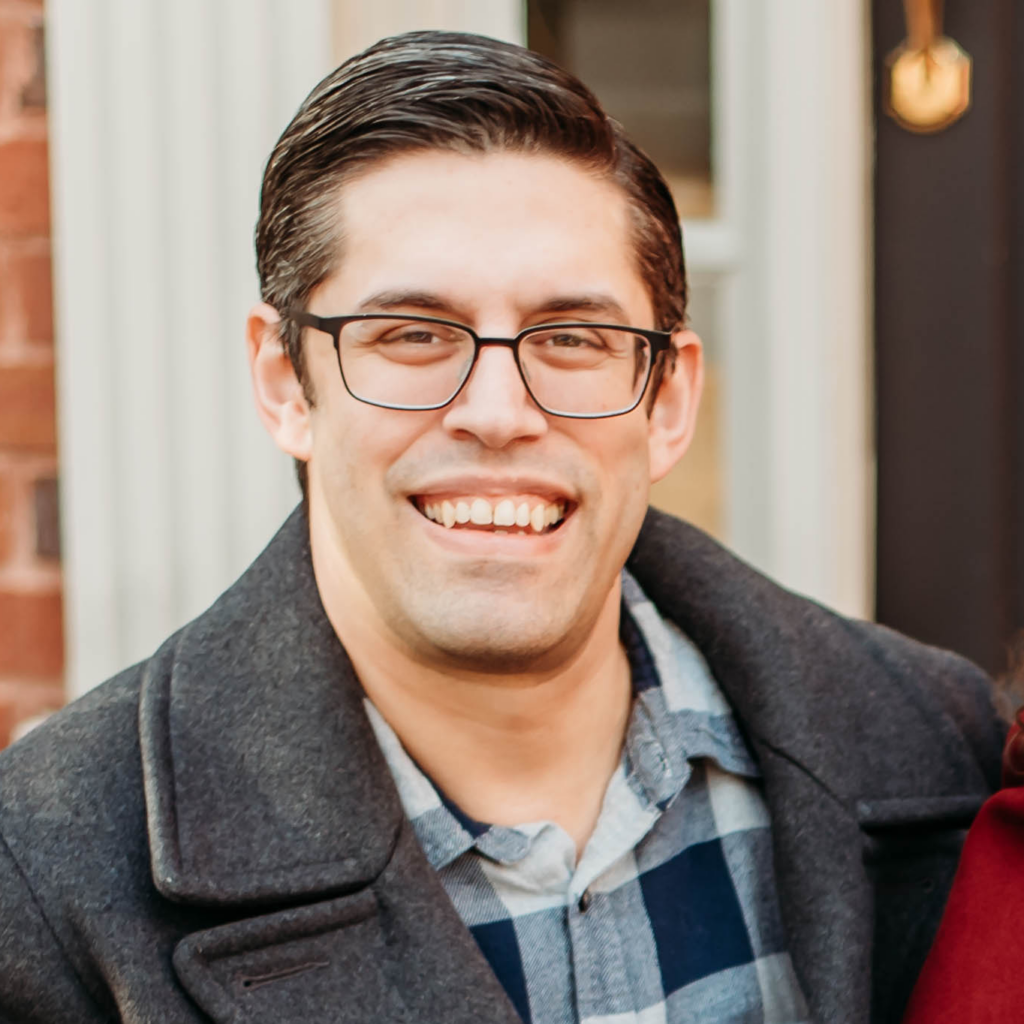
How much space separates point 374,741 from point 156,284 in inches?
27.4

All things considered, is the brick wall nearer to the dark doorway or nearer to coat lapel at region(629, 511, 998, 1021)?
coat lapel at region(629, 511, 998, 1021)

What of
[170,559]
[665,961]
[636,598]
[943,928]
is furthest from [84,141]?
[943,928]

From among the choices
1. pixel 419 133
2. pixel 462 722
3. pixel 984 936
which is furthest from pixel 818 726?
pixel 419 133

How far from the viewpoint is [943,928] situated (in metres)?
1.24

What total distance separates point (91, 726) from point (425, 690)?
1.07 ft

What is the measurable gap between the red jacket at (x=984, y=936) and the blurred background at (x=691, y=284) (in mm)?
765

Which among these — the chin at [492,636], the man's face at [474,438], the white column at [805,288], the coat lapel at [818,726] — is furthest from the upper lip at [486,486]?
the white column at [805,288]

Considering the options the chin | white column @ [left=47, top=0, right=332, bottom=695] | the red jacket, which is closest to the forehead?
the chin

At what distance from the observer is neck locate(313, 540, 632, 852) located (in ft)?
4.34

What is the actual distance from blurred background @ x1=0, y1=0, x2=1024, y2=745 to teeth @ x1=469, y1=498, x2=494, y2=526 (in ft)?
1.65

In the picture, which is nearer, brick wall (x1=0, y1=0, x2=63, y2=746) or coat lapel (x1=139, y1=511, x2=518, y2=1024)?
coat lapel (x1=139, y1=511, x2=518, y2=1024)

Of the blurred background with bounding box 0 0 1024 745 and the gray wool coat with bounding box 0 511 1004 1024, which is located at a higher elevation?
the blurred background with bounding box 0 0 1024 745

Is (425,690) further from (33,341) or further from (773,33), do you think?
(773,33)

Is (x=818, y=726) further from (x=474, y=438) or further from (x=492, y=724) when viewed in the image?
(x=474, y=438)
